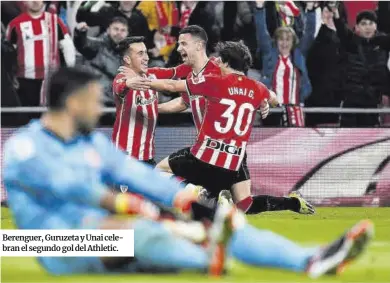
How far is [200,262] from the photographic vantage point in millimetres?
6180

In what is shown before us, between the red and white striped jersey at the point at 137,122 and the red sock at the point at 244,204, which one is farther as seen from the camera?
the red and white striped jersey at the point at 137,122

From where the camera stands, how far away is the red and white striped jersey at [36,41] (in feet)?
44.2

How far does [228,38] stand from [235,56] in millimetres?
3701

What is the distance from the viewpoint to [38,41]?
1354 centimetres

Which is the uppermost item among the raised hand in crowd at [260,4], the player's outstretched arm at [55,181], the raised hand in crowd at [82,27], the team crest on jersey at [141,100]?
the player's outstretched arm at [55,181]

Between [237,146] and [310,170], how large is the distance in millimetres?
4074

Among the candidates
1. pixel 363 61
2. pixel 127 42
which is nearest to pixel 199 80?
pixel 127 42

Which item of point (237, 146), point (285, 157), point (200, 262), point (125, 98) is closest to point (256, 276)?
point (200, 262)

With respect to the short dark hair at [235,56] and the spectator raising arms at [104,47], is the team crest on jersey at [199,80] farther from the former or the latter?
the spectator raising arms at [104,47]

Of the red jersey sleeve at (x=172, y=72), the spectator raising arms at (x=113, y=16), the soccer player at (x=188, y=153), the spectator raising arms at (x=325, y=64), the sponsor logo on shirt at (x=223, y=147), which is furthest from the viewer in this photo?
the spectator raising arms at (x=325, y=64)

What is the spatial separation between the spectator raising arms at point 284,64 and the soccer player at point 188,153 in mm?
2453

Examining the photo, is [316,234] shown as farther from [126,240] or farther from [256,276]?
[126,240]
